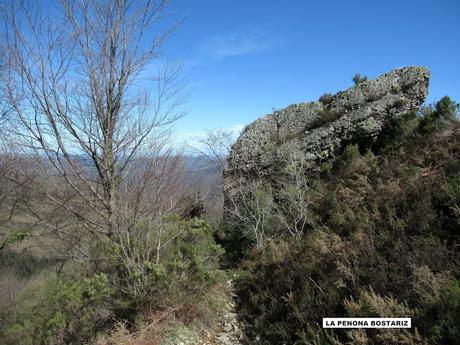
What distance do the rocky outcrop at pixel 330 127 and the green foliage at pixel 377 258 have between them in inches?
55.0

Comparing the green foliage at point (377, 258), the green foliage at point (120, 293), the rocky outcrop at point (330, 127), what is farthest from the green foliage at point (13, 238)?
the green foliage at point (377, 258)

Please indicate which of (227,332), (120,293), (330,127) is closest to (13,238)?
(120,293)

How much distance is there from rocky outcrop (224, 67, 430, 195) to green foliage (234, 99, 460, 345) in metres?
1.40

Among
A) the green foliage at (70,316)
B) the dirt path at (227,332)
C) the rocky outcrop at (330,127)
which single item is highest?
the rocky outcrop at (330,127)

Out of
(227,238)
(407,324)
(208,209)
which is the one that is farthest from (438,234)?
(208,209)

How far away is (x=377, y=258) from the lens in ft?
14.8

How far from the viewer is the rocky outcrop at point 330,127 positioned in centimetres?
976

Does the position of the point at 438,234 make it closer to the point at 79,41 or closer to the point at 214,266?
the point at 214,266

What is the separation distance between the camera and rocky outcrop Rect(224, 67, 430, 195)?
9758 millimetres

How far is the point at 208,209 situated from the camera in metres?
14.1

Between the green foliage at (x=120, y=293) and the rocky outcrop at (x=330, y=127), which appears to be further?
the rocky outcrop at (x=330, y=127)

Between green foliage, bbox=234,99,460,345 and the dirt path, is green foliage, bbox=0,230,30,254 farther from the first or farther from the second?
the dirt path

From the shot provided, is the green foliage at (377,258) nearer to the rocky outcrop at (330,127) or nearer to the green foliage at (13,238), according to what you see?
the rocky outcrop at (330,127)

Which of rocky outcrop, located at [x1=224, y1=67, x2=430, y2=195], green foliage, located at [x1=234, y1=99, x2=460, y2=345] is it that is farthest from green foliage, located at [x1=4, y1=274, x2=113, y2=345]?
rocky outcrop, located at [x1=224, y1=67, x2=430, y2=195]
